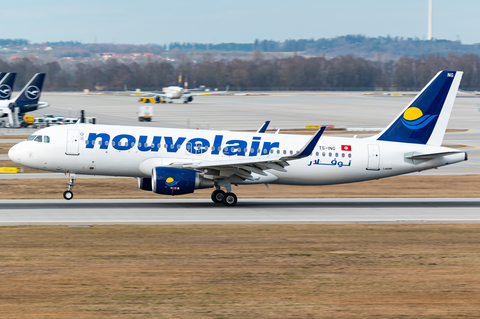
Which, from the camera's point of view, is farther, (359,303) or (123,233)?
(123,233)

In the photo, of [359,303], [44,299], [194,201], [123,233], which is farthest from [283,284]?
[194,201]

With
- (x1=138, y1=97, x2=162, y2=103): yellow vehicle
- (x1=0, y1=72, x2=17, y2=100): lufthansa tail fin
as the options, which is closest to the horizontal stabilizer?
(x1=0, y1=72, x2=17, y2=100): lufthansa tail fin

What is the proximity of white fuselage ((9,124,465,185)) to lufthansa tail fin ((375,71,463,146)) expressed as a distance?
2.46 feet

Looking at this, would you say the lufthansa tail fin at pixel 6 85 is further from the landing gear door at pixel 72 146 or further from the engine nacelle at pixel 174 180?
the engine nacelle at pixel 174 180

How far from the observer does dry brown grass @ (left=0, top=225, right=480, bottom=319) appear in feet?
52.7

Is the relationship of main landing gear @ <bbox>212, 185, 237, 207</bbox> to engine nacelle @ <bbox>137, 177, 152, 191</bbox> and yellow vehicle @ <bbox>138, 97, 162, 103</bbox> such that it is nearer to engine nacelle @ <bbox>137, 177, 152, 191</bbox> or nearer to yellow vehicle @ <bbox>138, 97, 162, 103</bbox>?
engine nacelle @ <bbox>137, 177, 152, 191</bbox>

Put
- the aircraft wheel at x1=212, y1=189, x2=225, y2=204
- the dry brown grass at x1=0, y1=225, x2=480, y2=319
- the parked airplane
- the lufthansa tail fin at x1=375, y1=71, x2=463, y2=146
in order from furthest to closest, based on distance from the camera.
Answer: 1. the parked airplane
2. the lufthansa tail fin at x1=375, y1=71, x2=463, y2=146
3. the aircraft wheel at x1=212, y1=189, x2=225, y2=204
4. the dry brown grass at x1=0, y1=225, x2=480, y2=319

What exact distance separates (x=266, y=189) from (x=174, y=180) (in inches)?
358

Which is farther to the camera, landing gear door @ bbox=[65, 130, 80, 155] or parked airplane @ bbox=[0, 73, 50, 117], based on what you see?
parked airplane @ bbox=[0, 73, 50, 117]

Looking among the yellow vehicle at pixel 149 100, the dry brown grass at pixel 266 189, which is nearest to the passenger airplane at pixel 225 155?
the dry brown grass at pixel 266 189

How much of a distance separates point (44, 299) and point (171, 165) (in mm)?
16722

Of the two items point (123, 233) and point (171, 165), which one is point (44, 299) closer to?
point (123, 233)

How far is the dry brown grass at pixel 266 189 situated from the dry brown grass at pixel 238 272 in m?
10.6

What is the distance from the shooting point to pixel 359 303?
656 inches
